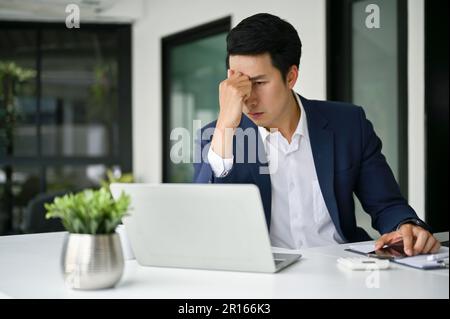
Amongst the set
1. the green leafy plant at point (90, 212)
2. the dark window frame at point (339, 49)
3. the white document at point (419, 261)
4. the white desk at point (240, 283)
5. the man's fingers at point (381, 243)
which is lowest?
the white desk at point (240, 283)

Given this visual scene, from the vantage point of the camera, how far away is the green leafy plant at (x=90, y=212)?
1.25 metres

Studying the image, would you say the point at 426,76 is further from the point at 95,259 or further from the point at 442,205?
the point at 95,259

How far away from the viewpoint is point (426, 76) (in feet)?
10.4

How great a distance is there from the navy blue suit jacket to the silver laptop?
56 centimetres

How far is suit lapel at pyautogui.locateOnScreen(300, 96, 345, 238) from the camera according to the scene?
204cm

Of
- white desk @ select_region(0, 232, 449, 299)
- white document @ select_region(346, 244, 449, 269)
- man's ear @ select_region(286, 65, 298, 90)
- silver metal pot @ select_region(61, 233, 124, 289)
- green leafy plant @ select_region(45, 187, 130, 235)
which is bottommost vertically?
white desk @ select_region(0, 232, 449, 299)

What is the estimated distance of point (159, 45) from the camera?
18.5ft

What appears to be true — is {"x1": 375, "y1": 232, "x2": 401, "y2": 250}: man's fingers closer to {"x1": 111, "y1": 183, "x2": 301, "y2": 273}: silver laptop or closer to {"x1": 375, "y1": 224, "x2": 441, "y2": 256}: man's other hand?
{"x1": 375, "y1": 224, "x2": 441, "y2": 256}: man's other hand

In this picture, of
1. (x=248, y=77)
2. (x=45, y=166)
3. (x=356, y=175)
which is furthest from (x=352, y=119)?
(x=45, y=166)

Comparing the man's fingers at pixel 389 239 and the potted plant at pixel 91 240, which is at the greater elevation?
the potted plant at pixel 91 240

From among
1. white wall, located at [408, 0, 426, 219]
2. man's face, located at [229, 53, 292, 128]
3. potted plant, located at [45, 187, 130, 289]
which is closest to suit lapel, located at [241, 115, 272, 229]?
man's face, located at [229, 53, 292, 128]

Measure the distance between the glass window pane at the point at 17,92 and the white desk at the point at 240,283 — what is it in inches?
178

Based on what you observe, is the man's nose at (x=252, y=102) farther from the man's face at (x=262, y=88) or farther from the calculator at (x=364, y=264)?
the calculator at (x=364, y=264)

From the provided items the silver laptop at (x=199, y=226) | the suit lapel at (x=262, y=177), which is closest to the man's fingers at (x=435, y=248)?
the silver laptop at (x=199, y=226)
